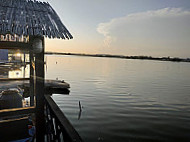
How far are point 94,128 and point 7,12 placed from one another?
1111 cm

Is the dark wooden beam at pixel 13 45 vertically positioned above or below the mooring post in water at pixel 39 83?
above

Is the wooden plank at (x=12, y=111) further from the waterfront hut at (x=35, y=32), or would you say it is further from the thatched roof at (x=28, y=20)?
the thatched roof at (x=28, y=20)

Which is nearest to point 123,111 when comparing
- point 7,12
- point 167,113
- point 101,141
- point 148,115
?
point 148,115

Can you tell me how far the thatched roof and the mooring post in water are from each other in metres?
0.37

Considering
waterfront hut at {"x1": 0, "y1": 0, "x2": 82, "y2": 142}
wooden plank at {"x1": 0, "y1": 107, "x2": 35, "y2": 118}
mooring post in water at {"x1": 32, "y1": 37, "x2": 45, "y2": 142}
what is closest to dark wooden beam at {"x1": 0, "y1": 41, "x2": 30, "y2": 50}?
waterfront hut at {"x1": 0, "y1": 0, "x2": 82, "y2": 142}

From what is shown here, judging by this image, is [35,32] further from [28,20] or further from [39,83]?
[39,83]

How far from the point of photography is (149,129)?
1253cm

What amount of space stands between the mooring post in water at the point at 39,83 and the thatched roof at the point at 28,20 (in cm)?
37

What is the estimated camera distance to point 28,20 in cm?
482

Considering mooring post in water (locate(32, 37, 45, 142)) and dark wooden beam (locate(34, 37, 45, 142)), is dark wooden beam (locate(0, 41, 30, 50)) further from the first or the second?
dark wooden beam (locate(34, 37, 45, 142))

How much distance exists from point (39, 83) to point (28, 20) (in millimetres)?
2249

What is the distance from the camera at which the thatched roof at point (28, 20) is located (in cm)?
448

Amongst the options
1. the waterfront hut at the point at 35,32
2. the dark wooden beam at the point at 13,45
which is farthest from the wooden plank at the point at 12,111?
the dark wooden beam at the point at 13,45

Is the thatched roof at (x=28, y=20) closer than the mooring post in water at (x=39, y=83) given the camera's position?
Yes
